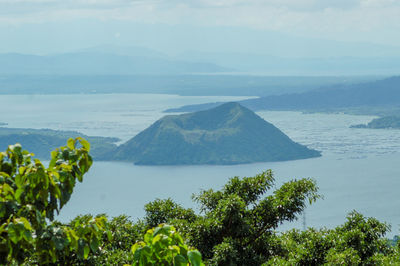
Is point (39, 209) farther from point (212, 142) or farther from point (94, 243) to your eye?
point (212, 142)

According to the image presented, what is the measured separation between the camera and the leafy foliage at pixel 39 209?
2.10 metres


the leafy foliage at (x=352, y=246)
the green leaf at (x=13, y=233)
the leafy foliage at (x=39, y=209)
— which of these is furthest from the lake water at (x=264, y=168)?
the green leaf at (x=13, y=233)

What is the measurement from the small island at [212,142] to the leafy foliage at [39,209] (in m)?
57.7

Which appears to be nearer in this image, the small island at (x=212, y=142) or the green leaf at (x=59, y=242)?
the green leaf at (x=59, y=242)

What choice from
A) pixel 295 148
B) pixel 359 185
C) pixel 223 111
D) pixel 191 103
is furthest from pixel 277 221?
pixel 191 103

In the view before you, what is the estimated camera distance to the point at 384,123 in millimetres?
76625

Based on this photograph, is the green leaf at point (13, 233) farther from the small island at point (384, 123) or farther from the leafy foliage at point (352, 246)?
the small island at point (384, 123)

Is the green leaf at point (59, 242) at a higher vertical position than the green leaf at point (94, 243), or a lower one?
higher

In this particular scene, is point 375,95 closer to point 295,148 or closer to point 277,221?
point 295,148

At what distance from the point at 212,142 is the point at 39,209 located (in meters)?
64.0

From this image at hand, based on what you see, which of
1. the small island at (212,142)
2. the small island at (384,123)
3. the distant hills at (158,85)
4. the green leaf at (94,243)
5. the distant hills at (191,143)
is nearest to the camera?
the green leaf at (94,243)

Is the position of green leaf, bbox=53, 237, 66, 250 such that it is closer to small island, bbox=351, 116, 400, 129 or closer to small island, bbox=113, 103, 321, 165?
small island, bbox=113, 103, 321, 165

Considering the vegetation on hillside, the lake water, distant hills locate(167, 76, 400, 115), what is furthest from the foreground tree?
distant hills locate(167, 76, 400, 115)

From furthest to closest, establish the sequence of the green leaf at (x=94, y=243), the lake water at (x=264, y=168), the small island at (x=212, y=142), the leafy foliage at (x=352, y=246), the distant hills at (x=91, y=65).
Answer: the distant hills at (x=91, y=65) < the small island at (x=212, y=142) < the lake water at (x=264, y=168) < the leafy foliage at (x=352, y=246) < the green leaf at (x=94, y=243)
